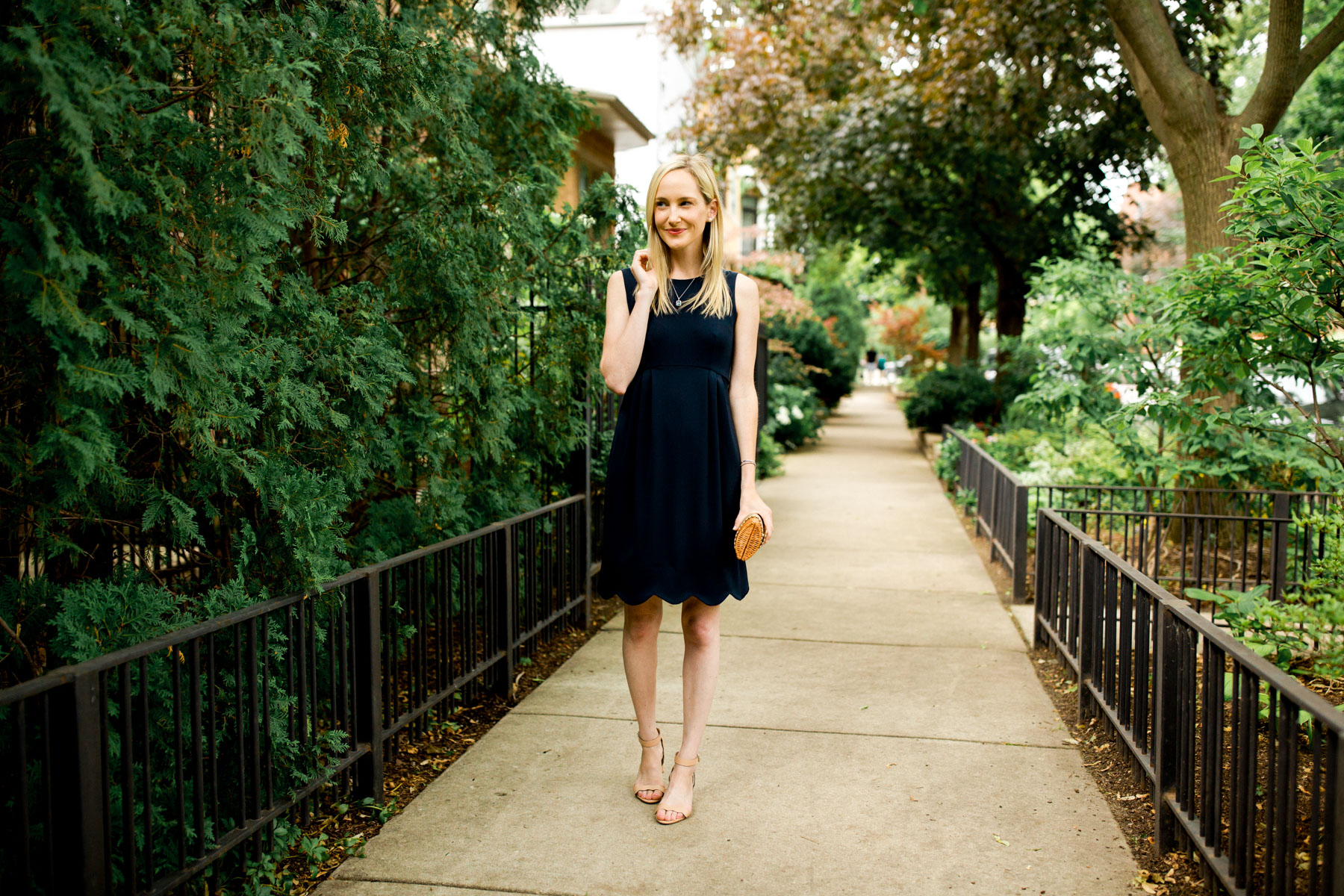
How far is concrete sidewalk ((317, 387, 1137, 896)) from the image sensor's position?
290 centimetres

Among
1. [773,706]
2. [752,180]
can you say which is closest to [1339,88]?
[752,180]

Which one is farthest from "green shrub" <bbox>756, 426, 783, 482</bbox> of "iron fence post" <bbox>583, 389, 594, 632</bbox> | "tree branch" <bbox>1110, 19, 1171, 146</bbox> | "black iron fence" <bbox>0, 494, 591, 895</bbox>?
"black iron fence" <bbox>0, 494, 591, 895</bbox>

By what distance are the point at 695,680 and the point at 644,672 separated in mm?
171

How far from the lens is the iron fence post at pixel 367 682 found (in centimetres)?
325

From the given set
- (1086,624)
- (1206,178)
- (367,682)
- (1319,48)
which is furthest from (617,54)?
(367,682)

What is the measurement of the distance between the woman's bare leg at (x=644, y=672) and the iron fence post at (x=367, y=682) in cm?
80

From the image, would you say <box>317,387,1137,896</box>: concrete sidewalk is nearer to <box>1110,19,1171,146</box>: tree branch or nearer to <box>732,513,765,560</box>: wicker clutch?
<box>732,513,765,560</box>: wicker clutch

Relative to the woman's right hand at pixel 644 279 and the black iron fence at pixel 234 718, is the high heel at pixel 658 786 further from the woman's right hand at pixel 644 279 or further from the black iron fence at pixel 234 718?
the woman's right hand at pixel 644 279

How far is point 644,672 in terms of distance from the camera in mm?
3346

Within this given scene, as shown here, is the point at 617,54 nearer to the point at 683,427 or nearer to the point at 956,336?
the point at 956,336

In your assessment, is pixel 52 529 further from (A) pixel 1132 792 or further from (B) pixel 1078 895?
(A) pixel 1132 792

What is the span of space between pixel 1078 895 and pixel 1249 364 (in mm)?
2623

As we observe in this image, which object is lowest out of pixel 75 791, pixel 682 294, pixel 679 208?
pixel 75 791

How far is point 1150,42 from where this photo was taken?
21.5 ft
